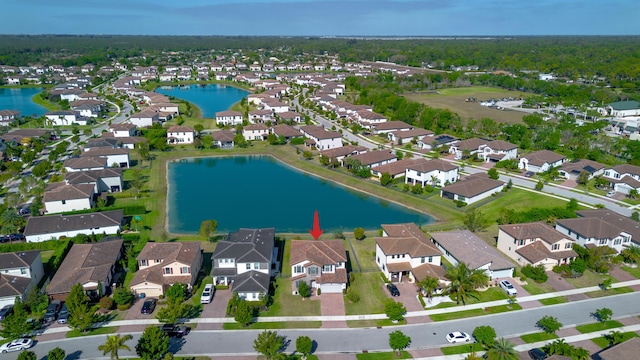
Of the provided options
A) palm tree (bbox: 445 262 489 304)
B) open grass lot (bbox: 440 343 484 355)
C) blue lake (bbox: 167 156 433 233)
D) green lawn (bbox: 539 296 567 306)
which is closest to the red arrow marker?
blue lake (bbox: 167 156 433 233)

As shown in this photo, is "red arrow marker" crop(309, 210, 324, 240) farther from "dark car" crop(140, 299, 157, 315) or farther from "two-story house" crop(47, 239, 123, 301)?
"two-story house" crop(47, 239, 123, 301)

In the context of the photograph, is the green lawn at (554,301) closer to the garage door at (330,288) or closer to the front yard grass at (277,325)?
the garage door at (330,288)

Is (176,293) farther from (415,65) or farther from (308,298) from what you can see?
(415,65)

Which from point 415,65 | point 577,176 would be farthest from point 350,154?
point 415,65

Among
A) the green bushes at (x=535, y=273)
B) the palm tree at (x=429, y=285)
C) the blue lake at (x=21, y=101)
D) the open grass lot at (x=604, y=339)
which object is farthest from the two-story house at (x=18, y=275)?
the blue lake at (x=21, y=101)

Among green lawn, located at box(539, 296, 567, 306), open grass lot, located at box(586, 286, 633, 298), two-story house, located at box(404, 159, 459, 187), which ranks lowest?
green lawn, located at box(539, 296, 567, 306)

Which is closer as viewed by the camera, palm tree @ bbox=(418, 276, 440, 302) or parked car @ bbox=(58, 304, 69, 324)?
parked car @ bbox=(58, 304, 69, 324)
